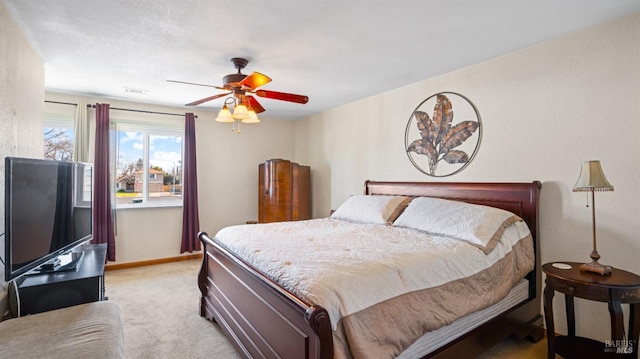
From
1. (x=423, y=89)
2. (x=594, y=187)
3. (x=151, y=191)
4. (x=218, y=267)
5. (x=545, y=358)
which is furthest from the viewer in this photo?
(x=151, y=191)

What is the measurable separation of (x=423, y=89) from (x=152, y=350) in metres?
3.61

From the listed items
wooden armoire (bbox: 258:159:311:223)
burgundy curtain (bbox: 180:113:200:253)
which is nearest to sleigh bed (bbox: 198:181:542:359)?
wooden armoire (bbox: 258:159:311:223)

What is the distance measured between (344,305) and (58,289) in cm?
184

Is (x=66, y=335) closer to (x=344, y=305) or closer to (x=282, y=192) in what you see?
(x=344, y=305)

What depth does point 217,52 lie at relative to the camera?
107 inches

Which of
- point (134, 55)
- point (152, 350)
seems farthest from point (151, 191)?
point (152, 350)

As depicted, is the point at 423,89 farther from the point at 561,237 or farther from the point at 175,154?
the point at 175,154

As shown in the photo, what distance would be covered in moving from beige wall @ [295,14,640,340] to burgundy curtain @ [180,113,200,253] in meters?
3.52

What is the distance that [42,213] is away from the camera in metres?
1.91

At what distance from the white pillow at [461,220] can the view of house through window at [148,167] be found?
3.67m

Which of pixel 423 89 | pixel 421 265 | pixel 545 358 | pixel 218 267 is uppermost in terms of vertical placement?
pixel 423 89

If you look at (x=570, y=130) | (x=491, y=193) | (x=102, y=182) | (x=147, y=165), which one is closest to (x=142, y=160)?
(x=147, y=165)

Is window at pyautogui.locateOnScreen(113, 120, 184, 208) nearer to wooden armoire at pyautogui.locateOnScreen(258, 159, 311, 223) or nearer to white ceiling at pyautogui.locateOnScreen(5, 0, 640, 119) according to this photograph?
white ceiling at pyautogui.locateOnScreen(5, 0, 640, 119)

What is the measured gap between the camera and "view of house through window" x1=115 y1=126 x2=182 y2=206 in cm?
455
